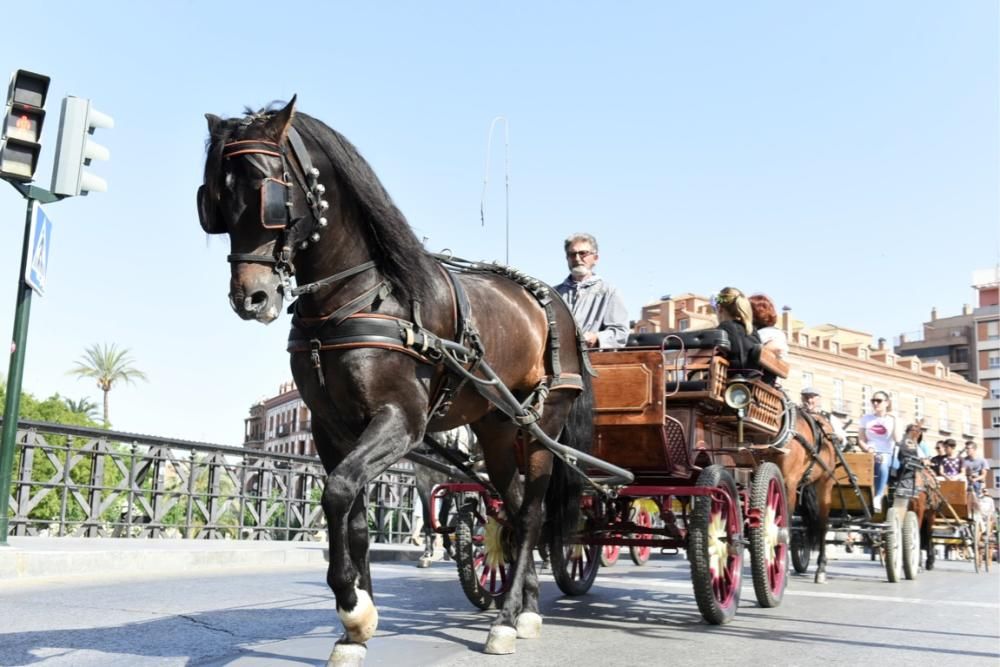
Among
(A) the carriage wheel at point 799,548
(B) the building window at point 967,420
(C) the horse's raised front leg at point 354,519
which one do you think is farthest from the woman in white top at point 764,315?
(B) the building window at point 967,420

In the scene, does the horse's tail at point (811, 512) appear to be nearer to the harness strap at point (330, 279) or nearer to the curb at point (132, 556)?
the curb at point (132, 556)

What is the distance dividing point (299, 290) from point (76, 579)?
19.0ft

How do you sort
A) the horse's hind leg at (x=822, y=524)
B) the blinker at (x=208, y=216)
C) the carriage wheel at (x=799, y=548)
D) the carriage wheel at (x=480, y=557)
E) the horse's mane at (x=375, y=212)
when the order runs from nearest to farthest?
the blinker at (x=208, y=216) → the horse's mane at (x=375, y=212) → the carriage wheel at (x=480, y=557) → the horse's hind leg at (x=822, y=524) → the carriage wheel at (x=799, y=548)

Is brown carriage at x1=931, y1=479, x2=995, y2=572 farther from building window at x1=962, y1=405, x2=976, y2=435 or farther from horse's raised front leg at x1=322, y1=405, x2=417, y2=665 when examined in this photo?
building window at x1=962, y1=405, x2=976, y2=435

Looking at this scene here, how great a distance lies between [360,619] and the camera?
13.6 feet

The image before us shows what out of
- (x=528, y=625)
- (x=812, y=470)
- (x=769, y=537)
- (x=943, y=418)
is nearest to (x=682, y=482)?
(x=769, y=537)

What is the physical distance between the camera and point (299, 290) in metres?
4.29

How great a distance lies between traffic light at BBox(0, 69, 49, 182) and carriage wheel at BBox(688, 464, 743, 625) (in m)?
6.35

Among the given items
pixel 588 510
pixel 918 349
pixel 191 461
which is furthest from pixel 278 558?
pixel 918 349

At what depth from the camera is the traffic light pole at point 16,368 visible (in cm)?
868

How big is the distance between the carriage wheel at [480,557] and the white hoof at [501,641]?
1706 millimetres

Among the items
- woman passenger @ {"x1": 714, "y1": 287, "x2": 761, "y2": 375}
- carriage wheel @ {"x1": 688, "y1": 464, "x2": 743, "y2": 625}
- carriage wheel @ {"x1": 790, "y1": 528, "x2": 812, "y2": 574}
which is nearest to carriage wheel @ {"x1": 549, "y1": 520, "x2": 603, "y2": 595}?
carriage wheel @ {"x1": 688, "y1": 464, "x2": 743, "y2": 625}

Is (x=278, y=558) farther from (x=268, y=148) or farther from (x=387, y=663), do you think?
(x=268, y=148)

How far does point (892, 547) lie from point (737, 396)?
5.13 m
